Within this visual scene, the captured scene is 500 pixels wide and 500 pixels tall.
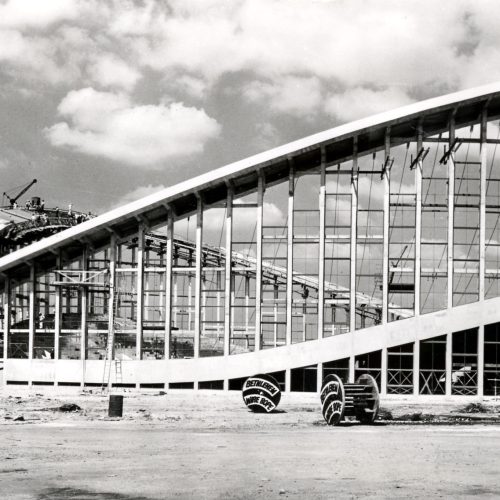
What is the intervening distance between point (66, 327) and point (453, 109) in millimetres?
23374

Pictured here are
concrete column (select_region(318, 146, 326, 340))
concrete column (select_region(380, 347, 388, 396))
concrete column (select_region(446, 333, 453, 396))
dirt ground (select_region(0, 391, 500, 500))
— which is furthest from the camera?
concrete column (select_region(318, 146, 326, 340))

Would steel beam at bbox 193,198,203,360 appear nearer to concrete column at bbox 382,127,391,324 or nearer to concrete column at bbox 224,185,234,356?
concrete column at bbox 224,185,234,356

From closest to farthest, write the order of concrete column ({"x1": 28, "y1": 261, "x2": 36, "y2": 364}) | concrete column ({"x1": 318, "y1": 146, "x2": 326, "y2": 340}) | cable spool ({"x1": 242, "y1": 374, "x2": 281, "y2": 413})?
cable spool ({"x1": 242, "y1": 374, "x2": 281, "y2": 413}), concrete column ({"x1": 318, "y1": 146, "x2": 326, "y2": 340}), concrete column ({"x1": 28, "y1": 261, "x2": 36, "y2": 364})

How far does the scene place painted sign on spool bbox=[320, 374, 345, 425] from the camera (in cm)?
2530

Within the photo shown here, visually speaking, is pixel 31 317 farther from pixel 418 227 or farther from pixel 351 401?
pixel 351 401

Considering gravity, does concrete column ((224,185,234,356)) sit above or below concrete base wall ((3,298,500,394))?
above

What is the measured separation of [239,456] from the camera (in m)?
17.4

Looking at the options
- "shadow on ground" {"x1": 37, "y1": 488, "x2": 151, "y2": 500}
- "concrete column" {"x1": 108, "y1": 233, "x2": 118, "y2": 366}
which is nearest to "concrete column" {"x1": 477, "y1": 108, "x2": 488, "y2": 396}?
"concrete column" {"x1": 108, "y1": 233, "x2": 118, "y2": 366}

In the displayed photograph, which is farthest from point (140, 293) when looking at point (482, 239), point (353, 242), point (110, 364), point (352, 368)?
point (482, 239)

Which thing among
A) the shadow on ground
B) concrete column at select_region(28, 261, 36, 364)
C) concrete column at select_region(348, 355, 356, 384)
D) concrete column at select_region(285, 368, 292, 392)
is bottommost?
concrete column at select_region(285, 368, 292, 392)

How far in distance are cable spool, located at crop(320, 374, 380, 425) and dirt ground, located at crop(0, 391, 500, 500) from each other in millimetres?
572

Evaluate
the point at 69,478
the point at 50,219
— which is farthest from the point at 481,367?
the point at 50,219

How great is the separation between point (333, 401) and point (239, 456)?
876 cm

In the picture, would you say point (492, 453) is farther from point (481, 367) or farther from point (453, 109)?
point (453, 109)
